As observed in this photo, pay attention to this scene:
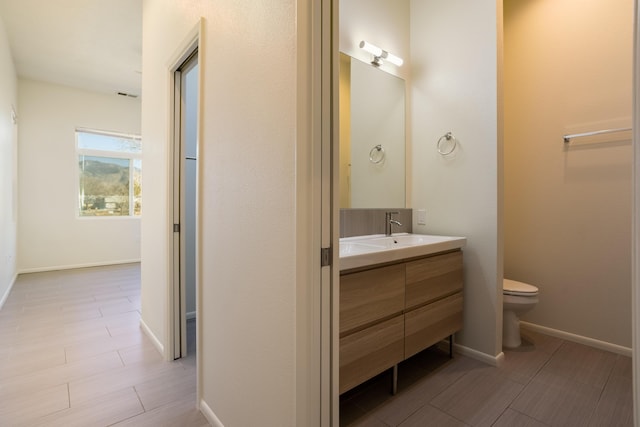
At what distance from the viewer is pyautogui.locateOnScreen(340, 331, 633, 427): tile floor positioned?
1553mm

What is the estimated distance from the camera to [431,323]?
6.37 ft

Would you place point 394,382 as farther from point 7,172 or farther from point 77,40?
point 77,40

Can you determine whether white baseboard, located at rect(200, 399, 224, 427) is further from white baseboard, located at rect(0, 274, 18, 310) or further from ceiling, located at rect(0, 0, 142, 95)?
ceiling, located at rect(0, 0, 142, 95)

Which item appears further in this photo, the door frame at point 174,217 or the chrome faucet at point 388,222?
the chrome faucet at point 388,222

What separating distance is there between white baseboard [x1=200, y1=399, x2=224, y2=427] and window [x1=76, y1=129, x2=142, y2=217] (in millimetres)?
4495

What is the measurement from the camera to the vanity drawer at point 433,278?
179 centimetres

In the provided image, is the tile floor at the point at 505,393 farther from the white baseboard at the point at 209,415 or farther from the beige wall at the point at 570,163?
the white baseboard at the point at 209,415

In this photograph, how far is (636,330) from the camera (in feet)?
2.00

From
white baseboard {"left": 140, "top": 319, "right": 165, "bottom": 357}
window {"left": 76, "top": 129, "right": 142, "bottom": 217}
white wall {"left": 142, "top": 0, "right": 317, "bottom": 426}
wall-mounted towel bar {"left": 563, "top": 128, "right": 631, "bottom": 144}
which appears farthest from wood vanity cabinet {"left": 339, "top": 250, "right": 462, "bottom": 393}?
window {"left": 76, "top": 129, "right": 142, "bottom": 217}

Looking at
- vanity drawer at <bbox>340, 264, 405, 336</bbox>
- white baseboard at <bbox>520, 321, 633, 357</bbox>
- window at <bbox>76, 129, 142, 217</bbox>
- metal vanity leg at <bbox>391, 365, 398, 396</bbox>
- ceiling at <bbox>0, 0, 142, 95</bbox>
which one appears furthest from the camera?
window at <bbox>76, 129, 142, 217</bbox>

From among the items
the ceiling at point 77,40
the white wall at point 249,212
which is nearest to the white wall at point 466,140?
the white wall at point 249,212

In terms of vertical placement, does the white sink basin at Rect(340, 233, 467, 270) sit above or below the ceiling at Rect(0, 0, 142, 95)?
below

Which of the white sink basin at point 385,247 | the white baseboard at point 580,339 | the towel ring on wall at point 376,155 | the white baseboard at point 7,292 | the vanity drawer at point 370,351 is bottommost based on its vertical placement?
the white baseboard at point 580,339

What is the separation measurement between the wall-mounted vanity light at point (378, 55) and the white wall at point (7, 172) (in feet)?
12.6
